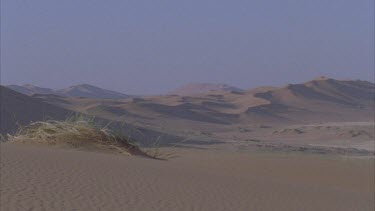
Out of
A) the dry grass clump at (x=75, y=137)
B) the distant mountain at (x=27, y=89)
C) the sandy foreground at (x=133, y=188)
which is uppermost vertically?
the distant mountain at (x=27, y=89)

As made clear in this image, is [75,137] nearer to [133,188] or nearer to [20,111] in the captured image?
[133,188]

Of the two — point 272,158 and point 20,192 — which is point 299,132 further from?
point 20,192

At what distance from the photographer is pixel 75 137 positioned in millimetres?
17266

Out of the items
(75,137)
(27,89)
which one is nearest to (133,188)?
(75,137)

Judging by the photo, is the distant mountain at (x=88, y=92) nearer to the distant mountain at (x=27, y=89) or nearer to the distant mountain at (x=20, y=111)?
the distant mountain at (x=27, y=89)

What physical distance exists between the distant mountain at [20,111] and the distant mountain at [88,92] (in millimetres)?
64508

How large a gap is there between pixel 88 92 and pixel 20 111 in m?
73.2

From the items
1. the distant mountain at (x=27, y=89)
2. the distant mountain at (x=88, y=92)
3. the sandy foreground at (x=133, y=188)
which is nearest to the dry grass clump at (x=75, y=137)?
the sandy foreground at (x=133, y=188)

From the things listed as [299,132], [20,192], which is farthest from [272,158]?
[299,132]

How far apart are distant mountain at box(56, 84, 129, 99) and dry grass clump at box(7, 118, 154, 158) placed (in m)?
81.0

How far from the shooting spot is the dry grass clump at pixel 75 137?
1700 centimetres

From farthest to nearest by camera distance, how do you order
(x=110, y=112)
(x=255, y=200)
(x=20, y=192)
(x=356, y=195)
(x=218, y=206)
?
1. (x=110, y=112)
2. (x=356, y=195)
3. (x=255, y=200)
4. (x=218, y=206)
5. (x=20, y=192)

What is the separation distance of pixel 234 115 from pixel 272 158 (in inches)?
1240

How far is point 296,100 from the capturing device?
62.3 metres
